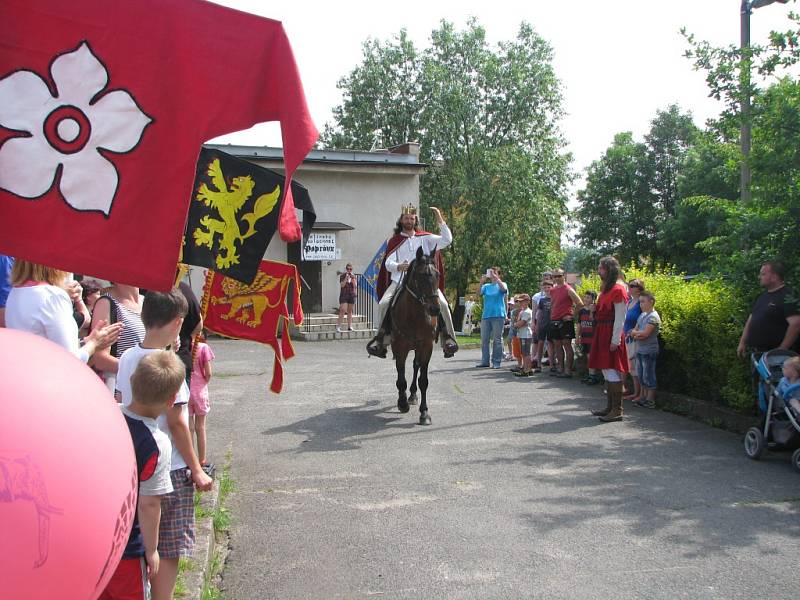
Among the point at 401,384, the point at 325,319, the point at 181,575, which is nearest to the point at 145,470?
the point at 181,575

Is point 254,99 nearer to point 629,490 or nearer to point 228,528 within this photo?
point 228,528

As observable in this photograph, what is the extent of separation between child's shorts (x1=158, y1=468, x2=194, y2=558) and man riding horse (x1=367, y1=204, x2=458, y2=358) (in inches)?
284

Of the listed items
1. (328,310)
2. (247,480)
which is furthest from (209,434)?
(328,310)

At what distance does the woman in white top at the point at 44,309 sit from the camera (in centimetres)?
348

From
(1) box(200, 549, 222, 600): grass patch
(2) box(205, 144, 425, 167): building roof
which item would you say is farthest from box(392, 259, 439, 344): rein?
(2) box(205, 144, 425, 167): building roof

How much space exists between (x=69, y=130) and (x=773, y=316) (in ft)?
24.7

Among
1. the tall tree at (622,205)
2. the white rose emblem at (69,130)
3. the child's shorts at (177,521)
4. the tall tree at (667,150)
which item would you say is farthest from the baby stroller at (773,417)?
the tall tree at (667,150)

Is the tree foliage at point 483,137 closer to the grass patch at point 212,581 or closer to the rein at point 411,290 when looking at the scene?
the rein at point 411,290

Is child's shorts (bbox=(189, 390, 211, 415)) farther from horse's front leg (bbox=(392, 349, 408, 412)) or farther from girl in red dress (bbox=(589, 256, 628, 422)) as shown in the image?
girl in red dress (bbox=(589, 256, 628, 422))

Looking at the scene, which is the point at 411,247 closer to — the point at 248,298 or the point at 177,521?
the point at 248,298

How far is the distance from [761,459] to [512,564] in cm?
420

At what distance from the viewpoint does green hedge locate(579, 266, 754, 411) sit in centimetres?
946

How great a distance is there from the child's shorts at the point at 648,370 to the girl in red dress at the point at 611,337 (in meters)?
1.23

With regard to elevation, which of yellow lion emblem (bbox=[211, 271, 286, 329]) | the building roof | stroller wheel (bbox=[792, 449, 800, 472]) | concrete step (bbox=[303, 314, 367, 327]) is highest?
the building roof
